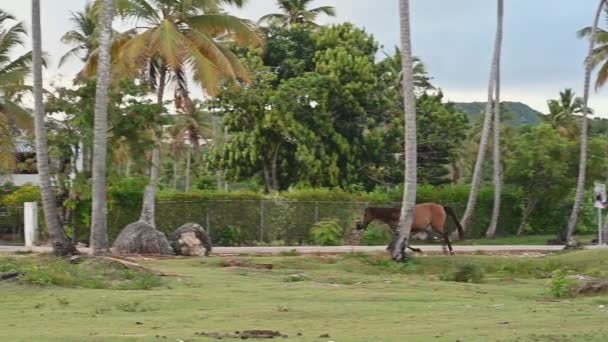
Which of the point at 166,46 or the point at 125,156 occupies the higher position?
the point at 166,46

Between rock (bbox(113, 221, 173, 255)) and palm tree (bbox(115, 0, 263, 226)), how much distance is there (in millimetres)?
5285

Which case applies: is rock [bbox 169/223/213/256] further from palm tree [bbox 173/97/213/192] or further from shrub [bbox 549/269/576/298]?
shrub [bbox 549/269/576/298]

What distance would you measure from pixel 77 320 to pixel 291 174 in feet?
115

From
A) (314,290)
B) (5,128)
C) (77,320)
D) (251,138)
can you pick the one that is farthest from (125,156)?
(77,320)

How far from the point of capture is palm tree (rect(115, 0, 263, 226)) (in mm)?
31844

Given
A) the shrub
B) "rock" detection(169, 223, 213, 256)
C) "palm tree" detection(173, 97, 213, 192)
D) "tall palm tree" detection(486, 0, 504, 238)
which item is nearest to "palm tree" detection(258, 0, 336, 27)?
"palm tree" detection(173, 97, 213, 192)

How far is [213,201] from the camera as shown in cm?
3966

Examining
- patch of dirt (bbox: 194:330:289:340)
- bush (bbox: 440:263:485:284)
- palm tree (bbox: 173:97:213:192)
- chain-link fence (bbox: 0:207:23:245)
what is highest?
palm tree (bbox: 173:97:213:192)

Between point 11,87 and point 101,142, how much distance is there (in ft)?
39.7

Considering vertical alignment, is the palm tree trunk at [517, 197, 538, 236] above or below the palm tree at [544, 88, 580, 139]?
below

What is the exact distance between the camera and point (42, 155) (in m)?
25.7

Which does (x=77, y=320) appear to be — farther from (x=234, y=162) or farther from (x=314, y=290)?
(x=234, y=162)

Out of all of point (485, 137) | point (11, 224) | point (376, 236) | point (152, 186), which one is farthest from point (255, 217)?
point (485, 137)

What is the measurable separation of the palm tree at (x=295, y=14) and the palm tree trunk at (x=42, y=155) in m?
34.7
